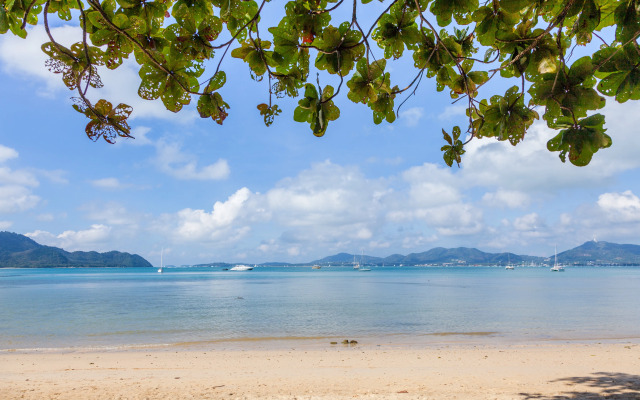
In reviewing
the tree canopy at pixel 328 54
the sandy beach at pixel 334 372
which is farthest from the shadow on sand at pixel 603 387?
the tree canopy at pixel 328 54

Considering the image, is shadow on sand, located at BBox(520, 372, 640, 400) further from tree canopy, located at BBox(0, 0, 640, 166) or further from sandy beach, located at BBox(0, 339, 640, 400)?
tree canopy, located at BBox(0, 0, 640, 166)

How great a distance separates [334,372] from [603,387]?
448 cm

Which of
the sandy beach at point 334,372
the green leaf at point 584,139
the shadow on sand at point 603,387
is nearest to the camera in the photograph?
the green leaf at point 584,139

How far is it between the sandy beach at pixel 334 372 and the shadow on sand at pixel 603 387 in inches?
0.6

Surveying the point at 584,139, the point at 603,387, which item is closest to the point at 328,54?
the point at 584,139

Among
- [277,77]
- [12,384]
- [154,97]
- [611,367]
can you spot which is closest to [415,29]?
[277,77]

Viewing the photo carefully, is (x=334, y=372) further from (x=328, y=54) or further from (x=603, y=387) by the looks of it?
(x=328, y=54)

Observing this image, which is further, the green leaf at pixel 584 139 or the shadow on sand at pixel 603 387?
the shadow on sand at pixel 603 387

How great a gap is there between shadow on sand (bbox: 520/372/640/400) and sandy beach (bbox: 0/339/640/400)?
1 centimetres

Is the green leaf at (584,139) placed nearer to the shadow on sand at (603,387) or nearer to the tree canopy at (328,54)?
the tree canopy at (328,54)

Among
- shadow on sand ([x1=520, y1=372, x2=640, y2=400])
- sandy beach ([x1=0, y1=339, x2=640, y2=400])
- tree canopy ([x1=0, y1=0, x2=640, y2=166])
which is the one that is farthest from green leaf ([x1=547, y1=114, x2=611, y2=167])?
shadow on sand ([x1=520, y1=372, x2=640, y2=400])

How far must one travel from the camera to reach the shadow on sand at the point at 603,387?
538 centimetres

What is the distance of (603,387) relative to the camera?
19.7ft

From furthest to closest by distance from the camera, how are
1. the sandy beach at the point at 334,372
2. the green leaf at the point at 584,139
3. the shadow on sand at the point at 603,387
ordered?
the sandy beach at the point at 334,372, the shadow on sand at the point at 603,387, the green leaf at the point at 584,139
